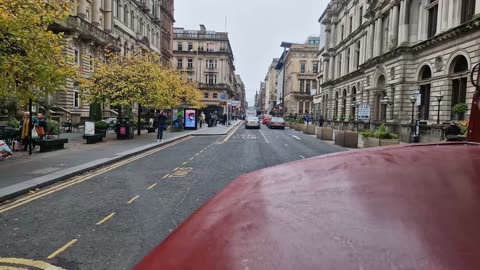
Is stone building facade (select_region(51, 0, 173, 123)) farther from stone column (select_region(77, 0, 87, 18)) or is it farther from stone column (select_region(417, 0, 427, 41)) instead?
stone column (select_region(417, 0, 427, 41))

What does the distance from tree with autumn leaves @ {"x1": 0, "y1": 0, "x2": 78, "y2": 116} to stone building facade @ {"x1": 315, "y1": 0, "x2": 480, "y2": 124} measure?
66.0 feet

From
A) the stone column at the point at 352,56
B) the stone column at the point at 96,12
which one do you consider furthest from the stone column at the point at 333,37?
the stone column at the point at 96,12

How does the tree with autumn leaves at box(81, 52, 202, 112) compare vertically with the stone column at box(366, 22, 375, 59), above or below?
below

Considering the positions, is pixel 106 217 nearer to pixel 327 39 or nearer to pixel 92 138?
pixel 92 138

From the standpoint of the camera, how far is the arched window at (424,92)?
29984 millimetres

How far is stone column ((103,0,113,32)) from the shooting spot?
44094mm

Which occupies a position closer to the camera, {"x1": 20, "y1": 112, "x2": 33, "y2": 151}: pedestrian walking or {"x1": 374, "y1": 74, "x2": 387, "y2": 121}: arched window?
{"x1": 20, "y1": 112, "x2": 33, "y2": 151}: pedestrian walking

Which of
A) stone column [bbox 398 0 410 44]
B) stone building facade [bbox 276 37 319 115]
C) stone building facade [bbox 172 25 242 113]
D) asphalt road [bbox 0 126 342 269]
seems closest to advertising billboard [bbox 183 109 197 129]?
stone column [bbox 398 0 410 44]

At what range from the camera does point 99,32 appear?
1612 inches

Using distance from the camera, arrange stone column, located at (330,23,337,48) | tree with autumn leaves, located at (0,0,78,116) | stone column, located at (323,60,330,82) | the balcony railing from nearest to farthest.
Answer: tree with autumn leaves, located at (0,0,78,116), the balcony railing, stone column, located at (330,23,337,48), stone column, located at (323,60,330,82)

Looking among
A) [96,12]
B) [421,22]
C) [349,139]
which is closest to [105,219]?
[349,139]

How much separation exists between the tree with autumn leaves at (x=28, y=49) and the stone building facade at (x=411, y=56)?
20.1 meters

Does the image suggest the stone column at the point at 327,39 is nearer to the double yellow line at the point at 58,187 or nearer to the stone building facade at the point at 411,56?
the stone building facade at the point at 411,56

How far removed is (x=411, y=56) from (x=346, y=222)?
3449 cm
